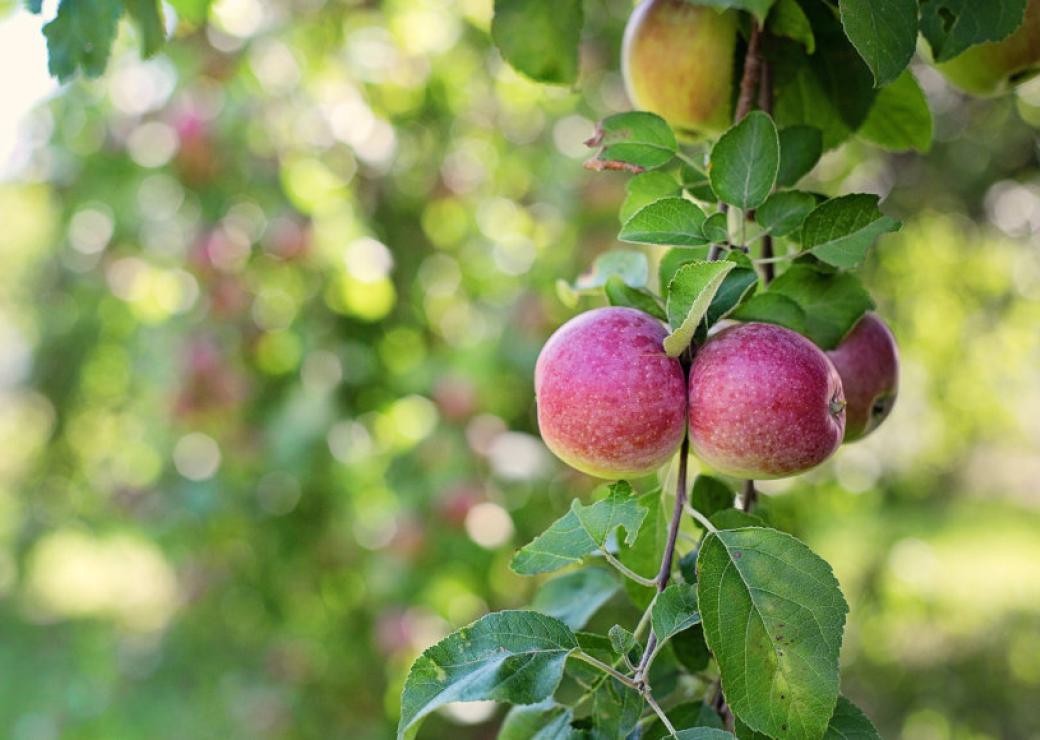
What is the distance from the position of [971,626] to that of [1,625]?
4.43 m

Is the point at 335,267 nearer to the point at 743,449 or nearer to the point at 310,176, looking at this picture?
the point at 310,176

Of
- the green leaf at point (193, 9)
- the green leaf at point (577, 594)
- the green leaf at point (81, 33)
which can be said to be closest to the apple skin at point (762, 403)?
the green leaf at point (577, 594)

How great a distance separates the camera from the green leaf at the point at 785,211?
746mm

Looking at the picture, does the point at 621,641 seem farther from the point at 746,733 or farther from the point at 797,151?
the point at 797,151

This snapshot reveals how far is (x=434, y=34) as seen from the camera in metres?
2.62

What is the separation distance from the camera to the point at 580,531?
66 centimetres

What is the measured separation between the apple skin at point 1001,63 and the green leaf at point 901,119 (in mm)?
32

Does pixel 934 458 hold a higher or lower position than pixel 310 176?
lower

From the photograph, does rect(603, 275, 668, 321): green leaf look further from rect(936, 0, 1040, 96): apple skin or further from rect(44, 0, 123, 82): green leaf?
rect(44, 0, 123, 82): green leaf

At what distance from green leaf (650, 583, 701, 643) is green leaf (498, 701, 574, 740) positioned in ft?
0.39

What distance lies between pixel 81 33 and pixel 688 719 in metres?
0.74

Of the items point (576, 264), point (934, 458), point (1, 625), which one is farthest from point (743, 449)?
point (1, 625)

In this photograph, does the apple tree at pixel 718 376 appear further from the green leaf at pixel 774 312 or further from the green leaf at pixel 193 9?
the green leaf at pixel 193 9

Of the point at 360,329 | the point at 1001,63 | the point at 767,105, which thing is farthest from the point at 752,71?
the point at 360,329
